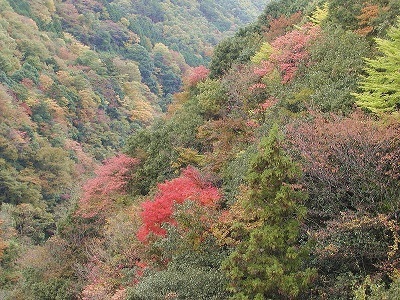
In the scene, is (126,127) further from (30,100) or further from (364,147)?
(364,147)

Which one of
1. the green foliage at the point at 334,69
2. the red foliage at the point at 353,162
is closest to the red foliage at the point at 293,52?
the green foliage at the point at 334,69

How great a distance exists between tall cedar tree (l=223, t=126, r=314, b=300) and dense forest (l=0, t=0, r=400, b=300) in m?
0.04

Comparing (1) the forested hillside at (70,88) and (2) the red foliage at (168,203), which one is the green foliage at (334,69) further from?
(1) the forested hillside at (70,88)

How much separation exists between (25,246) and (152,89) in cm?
6038

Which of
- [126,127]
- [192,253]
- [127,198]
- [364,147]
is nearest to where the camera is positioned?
[364,147]

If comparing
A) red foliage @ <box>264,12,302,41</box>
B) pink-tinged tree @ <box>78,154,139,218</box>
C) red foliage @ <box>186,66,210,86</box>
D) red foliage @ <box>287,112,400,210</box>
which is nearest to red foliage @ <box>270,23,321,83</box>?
red foliage @ <box>264,12,302,41</box>

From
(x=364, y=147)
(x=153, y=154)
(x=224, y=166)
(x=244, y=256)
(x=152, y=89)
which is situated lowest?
(x=152, y=89)

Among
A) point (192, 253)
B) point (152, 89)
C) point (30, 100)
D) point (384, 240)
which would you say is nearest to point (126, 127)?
point (30, 100)

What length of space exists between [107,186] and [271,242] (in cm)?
1759

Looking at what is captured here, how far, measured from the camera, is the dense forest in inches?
478

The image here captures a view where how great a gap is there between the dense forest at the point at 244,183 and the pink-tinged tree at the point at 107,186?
12 centimetres

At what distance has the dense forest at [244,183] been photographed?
12.1 meters

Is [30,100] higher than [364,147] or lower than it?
lower

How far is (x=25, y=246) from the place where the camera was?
38625mm
